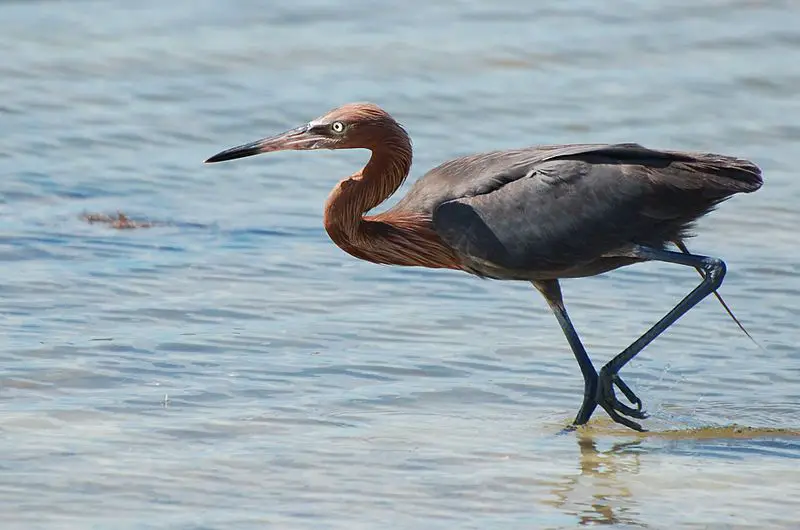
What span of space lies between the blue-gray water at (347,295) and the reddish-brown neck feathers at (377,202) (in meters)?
0.60

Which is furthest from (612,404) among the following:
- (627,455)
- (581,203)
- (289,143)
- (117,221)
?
(117,221)

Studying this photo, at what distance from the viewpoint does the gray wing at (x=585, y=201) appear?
7.21 meters

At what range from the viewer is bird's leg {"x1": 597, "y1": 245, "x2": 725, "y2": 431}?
23.3 ft

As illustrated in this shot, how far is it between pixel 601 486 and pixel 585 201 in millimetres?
1564

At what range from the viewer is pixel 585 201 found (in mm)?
7211

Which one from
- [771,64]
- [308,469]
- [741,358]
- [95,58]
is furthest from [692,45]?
[308,469]

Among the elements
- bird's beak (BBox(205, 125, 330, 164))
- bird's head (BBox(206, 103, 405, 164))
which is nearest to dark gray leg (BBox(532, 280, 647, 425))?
bird's head (BBox(206, 103, 405, 164))

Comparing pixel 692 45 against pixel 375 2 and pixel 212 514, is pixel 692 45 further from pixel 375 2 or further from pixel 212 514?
pixel 212 514

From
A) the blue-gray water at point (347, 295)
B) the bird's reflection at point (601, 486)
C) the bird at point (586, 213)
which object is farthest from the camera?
the bird at point (586, 213)

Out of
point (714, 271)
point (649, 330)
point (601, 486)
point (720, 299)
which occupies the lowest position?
point (601, 486)

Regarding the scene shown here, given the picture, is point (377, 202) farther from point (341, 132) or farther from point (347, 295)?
point (347, 295)

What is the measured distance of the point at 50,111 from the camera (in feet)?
43.3

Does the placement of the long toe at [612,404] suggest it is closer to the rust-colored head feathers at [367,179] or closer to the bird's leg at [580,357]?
the bird's leg at [580,357]

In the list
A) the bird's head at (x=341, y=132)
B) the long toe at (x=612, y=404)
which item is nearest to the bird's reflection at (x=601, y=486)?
the long toe at (x=612, y=404)
